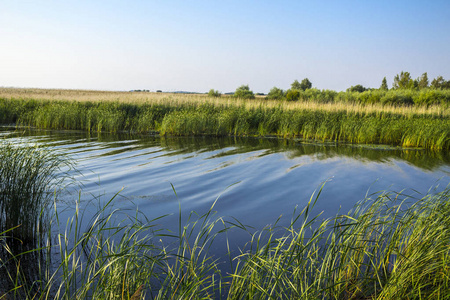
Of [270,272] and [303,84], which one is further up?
[303,84]

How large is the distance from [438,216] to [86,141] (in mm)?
11909

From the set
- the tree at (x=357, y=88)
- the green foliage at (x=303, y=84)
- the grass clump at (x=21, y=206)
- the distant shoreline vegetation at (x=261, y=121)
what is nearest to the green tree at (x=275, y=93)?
the green foliage at (x=303, y=84)

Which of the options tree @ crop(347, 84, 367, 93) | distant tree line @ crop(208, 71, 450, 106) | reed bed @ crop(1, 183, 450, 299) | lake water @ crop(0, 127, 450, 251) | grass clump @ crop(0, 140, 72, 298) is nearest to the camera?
reed bed @ crop(1, 183, 450, 299)

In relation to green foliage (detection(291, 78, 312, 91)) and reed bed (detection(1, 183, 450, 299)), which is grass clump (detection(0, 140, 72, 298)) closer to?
reed bed (detection(1, 183, 450, 299))

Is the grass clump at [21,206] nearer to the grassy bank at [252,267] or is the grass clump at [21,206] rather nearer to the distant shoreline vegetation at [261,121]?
the grassy bank at [252,267]

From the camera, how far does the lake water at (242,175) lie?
19.6 ft

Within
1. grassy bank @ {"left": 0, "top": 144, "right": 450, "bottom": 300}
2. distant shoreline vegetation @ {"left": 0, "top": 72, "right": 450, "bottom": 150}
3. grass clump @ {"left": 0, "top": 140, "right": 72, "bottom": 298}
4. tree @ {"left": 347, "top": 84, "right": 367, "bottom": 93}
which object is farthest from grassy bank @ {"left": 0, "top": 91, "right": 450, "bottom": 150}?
tree @ {"left": 347, "top": 84, "right": 367, "bottom": 93}

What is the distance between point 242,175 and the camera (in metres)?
8.31

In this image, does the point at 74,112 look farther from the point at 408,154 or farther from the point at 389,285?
the point at 389,285

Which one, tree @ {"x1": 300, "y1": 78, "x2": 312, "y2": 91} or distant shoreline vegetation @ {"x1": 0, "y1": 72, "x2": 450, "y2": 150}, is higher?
tree @ {"x1": 300, "y1": 78, "x2": 312, "y2": 91}

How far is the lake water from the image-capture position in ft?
19.6

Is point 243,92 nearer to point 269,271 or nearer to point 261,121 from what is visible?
point 261,121

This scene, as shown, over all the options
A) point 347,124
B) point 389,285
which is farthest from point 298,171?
point 347,124

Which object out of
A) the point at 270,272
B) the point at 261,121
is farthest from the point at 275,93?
the point at 270,272
